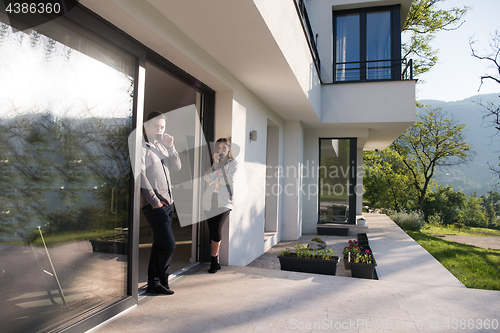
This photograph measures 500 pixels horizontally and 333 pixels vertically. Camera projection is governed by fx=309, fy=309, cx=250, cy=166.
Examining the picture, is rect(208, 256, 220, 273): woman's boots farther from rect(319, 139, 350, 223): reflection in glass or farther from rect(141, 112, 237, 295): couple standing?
rect(319, 139, 350, 223): reflection in glass

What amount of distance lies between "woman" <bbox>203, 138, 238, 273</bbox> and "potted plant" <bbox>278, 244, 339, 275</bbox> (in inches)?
42.7

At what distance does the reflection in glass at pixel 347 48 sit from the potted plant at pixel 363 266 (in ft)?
16.8

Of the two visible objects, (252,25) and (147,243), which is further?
(147,243)

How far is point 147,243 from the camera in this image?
5523mm

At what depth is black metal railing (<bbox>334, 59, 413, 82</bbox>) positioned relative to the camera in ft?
24.7

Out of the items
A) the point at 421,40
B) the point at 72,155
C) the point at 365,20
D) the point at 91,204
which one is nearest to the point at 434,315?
the point at 91,204

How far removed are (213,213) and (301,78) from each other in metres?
2.41

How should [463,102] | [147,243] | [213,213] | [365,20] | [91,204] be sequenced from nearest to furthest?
[91,204] < [213,213] < [147,243] < [365,20] < [463,102]

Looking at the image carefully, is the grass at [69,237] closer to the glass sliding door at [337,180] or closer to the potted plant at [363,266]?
the potted plant at [363,266]

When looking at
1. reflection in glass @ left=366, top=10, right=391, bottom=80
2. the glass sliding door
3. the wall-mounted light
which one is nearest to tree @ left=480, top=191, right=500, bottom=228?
the glass sliding door

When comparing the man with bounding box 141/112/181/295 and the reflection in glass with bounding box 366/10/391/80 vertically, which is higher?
the reflection in glass with bounding box 366/10/391/80

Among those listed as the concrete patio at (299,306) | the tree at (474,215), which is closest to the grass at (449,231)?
the tree at (474,215)

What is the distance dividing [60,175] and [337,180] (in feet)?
25.5

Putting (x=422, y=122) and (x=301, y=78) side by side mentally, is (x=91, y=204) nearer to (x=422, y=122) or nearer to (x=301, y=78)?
(x=301, y=78)
